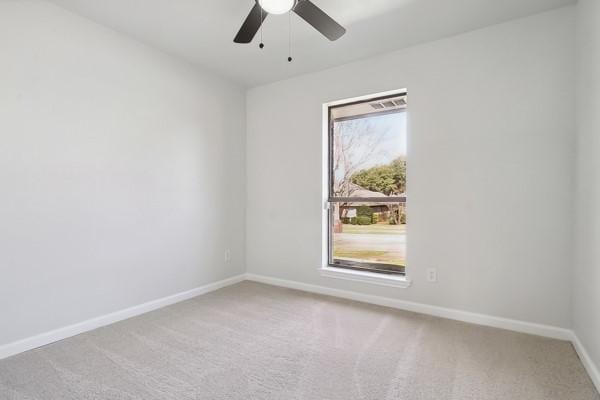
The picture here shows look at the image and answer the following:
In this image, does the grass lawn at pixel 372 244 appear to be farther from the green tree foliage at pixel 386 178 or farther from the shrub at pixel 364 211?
the green tree foliage at pixel 386 178

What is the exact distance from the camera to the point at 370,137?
3438mm

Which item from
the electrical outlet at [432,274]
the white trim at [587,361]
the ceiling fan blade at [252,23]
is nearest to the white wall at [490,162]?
the electrical outlet at [432,274]

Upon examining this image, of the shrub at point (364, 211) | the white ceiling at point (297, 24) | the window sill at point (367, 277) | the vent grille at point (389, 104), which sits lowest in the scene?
the window sill at point (367, 277)

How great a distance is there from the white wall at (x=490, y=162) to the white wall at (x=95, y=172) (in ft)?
5.45

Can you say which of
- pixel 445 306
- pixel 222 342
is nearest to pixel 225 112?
pixel 222 342

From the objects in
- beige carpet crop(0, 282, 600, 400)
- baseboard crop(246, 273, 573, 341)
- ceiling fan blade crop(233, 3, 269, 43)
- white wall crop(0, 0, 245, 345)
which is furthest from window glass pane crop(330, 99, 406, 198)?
ceiling fan blade crop(233, 3, 269, 43)

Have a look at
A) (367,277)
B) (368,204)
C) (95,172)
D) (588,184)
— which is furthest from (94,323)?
(588,184)

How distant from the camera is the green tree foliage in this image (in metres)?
3.23

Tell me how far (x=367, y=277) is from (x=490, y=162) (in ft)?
5.21

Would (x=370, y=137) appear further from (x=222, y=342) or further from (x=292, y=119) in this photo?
(x=222, y=342)

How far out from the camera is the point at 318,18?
2.02 metres

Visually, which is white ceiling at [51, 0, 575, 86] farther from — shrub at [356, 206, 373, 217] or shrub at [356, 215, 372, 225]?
shrub at [356, 215, 372, 225]

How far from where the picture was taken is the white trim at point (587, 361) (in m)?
1.81

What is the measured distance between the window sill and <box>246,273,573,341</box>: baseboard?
0.15 m
